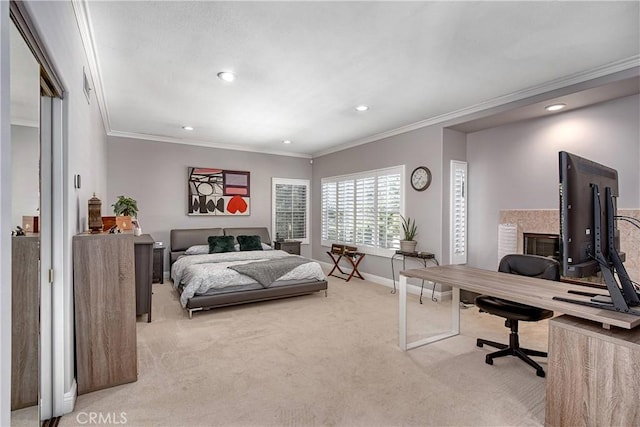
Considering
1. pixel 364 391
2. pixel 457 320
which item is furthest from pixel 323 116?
pixel 364 391

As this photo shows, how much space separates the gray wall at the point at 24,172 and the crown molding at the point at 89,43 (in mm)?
1200

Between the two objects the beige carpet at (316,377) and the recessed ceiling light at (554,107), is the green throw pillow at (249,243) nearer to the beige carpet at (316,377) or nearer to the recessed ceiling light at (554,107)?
the beige carpet at (316,377)

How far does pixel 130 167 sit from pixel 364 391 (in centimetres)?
539

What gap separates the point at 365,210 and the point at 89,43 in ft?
14.9

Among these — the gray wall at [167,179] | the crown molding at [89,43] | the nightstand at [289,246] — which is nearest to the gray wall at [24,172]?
the crown molding at [89,43]

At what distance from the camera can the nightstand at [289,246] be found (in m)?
6.66

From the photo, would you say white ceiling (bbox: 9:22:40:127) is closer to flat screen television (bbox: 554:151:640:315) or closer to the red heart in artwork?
flat screen television (bbox: 554:151:640:315)

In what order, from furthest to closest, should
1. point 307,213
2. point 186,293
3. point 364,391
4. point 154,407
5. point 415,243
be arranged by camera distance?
point 307,213 < point 415,243 < point 186,293 < point 364,391 < point 154,407

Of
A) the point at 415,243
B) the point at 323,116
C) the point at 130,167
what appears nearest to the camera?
the point at 323,116

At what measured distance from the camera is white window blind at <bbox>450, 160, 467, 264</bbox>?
470 cm

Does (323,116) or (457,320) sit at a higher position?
(323,116)

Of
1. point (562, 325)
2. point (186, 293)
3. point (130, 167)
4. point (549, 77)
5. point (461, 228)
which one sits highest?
point (549, 77)

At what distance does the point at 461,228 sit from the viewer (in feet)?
15.8

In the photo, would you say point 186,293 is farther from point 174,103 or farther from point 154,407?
point 174,103
